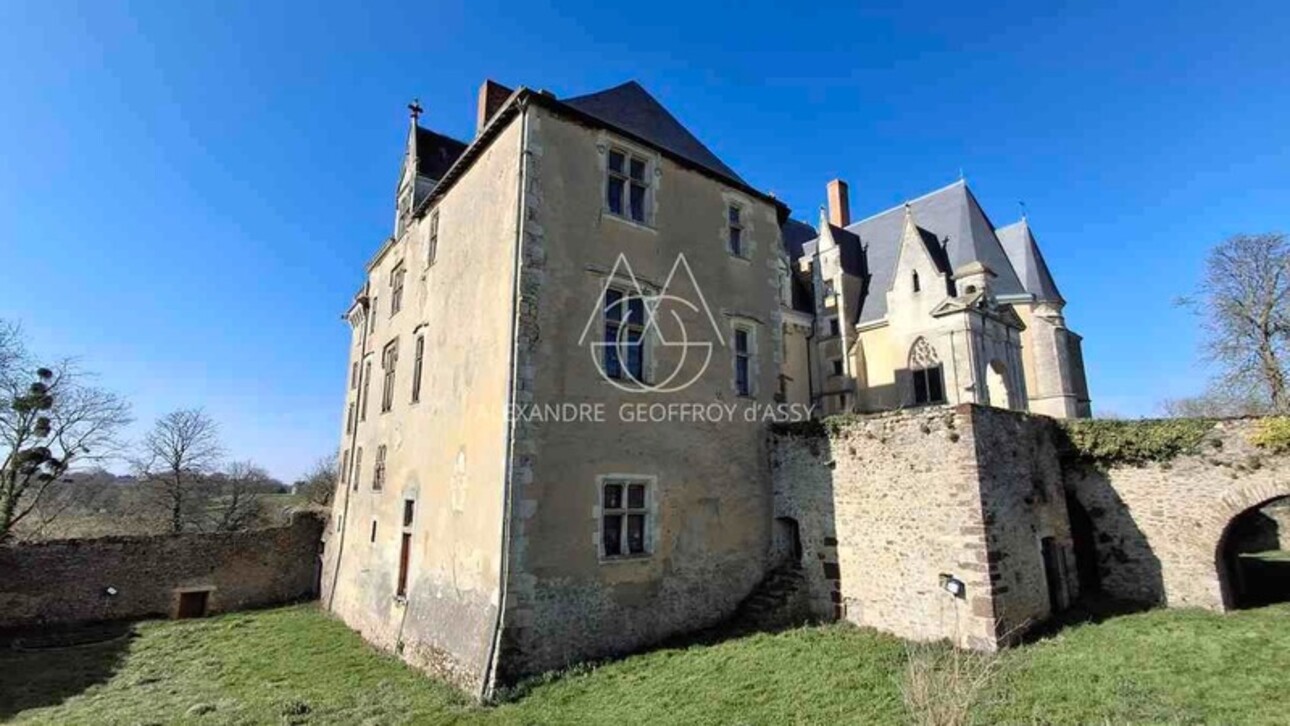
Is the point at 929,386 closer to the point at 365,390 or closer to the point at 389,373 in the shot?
the point at 389,373

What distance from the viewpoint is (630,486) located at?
10.2 m

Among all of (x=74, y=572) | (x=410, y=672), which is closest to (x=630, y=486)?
(x=410, y=672)

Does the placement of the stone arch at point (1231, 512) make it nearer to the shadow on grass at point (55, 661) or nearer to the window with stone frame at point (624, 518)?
the window with stone frame at point (624, 518)

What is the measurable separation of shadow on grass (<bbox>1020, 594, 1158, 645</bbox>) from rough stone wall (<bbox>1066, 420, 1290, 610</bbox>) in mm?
268

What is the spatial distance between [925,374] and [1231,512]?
920cm

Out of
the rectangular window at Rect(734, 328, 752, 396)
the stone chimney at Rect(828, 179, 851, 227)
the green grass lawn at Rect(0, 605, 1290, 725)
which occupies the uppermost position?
the stone chimney at Rect(828, 179, 851, 227)

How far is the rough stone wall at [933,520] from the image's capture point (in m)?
8.84

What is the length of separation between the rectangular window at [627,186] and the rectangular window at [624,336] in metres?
1.69

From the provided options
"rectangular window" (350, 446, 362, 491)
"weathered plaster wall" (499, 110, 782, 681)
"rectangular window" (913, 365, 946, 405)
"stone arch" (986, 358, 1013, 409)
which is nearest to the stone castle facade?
"weathered plaster wall" (499, 110, 782, 681)

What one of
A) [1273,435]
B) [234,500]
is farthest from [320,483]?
[1273,435]

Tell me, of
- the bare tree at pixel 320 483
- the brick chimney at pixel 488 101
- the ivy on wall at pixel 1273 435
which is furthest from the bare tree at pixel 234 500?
the ivy on wall at pixel 1273 435

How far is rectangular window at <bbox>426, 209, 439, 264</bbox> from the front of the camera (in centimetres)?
1392

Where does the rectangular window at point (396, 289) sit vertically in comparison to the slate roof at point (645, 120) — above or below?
below

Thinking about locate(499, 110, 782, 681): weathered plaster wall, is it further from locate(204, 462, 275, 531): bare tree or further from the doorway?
locate(204, 462, 275, 531): bare tree
